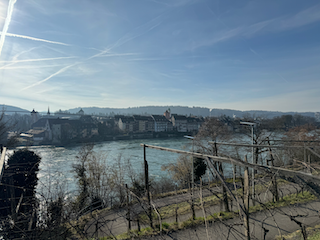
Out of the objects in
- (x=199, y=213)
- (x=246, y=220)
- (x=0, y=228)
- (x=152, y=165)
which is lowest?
Answer: (x=152, y=165)

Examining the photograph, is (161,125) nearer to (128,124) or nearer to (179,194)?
(128,124)

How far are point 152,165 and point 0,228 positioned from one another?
18.5 meters

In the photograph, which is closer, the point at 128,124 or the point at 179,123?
the point at 128,124

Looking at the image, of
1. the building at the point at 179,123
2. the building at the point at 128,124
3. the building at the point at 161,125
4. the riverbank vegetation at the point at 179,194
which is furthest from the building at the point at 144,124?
the riverbank vegetation at the point at 179,194

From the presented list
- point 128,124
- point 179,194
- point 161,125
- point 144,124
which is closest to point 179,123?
point 161,125

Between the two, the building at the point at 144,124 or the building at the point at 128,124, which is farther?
the building at the point at 144,124

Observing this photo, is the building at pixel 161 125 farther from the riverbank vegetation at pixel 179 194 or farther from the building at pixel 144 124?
the riverbank vegetation at pixel 179 194

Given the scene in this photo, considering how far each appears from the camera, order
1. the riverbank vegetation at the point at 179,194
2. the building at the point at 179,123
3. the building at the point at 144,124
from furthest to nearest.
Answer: the building at the point at 179,123
the building at the point at 144,124
the riverbank vegetation at the point at 179,194

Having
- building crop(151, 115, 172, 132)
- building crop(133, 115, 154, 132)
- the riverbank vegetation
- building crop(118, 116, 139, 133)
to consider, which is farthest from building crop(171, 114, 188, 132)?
the riverbank vegetation

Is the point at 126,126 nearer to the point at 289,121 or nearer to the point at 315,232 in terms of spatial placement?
the point at 289,121

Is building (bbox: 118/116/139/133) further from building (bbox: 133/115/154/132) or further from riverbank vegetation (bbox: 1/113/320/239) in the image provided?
riverbank vegetation (bbox: 1/113/320/239)

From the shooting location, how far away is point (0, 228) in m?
2.52

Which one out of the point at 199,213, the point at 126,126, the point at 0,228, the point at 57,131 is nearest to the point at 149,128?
the point at 126,126

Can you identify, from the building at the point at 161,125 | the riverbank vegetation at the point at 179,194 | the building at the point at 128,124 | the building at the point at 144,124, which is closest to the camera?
the riverbank vegetation at the point at 179,194
